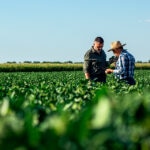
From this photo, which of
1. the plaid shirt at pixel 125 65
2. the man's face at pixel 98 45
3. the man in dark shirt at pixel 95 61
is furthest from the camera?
the man in dark shirt at pixel 95 61

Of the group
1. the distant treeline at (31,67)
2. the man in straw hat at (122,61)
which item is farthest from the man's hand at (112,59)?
the distant treeline at (31,67)

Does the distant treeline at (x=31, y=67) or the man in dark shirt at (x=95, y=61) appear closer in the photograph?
the man in dark shirt at (x=95, y=61)

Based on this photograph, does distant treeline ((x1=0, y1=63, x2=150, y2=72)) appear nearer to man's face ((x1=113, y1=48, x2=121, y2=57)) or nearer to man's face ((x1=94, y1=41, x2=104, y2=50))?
man's face ((x1=94, y1=41, x2=104, y2=50))

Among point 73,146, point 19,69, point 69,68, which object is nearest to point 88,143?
point 73,146

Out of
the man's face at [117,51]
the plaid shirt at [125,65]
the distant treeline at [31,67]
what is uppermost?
the man's face at [117,51]

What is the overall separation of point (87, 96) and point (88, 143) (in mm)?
5163

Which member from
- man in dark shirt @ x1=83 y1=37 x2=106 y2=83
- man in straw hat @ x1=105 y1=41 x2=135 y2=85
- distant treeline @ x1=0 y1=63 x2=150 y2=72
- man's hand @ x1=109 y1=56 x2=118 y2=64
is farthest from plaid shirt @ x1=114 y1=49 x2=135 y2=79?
distant treeline @ x1=0 y1=63 x2=150 y2=72

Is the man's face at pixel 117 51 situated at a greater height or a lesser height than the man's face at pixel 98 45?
lesser

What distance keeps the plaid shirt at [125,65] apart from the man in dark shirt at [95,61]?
0.82 meters

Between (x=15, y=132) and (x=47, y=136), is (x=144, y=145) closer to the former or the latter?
(x=47, y=136)

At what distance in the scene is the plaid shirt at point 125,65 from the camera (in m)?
11.1

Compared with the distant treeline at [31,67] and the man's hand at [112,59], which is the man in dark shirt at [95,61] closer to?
the man's hand at [112,59]

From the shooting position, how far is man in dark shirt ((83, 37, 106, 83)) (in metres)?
12.2

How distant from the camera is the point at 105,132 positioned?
5.19 ft
